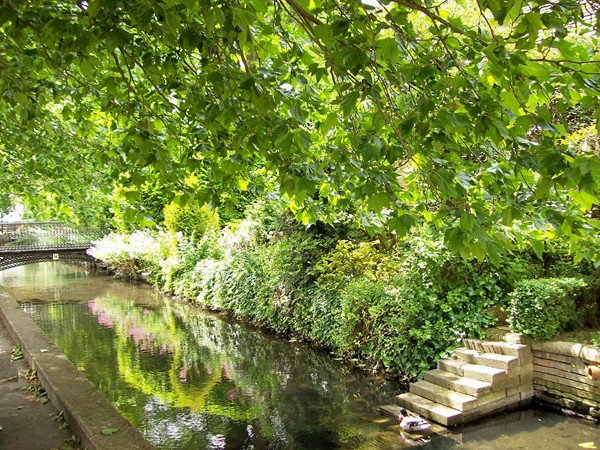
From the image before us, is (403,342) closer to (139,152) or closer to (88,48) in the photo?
(139,152)

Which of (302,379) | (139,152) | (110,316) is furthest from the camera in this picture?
(110,316)

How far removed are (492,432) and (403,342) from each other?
207 centimetres

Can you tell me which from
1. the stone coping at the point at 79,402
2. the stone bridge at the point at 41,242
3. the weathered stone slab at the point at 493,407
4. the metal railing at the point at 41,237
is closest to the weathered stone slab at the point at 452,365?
the weathered stone slab at the point at 493,407

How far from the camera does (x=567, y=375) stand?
20.1 ft

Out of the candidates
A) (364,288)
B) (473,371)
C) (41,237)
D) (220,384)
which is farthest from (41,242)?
(473,371)

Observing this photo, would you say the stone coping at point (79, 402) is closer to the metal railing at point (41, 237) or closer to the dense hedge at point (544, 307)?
the dense hedge at point (544, 307)

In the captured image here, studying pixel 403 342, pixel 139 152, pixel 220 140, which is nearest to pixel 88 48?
pixel 139 152

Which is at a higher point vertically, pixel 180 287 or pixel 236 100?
pixel 236 100

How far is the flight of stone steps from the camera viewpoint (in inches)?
235

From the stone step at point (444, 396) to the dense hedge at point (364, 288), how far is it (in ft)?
2.20

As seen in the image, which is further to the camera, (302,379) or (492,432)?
(302,379)

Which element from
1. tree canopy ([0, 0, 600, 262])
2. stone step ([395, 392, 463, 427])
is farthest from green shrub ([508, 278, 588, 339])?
tree canopy ([0, 0, 600, 262])

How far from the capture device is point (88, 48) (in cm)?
306

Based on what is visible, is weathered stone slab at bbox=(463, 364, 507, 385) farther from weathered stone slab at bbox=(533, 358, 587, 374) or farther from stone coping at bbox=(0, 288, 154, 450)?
stone coping at bbox=(0, 288, 154, 450)
